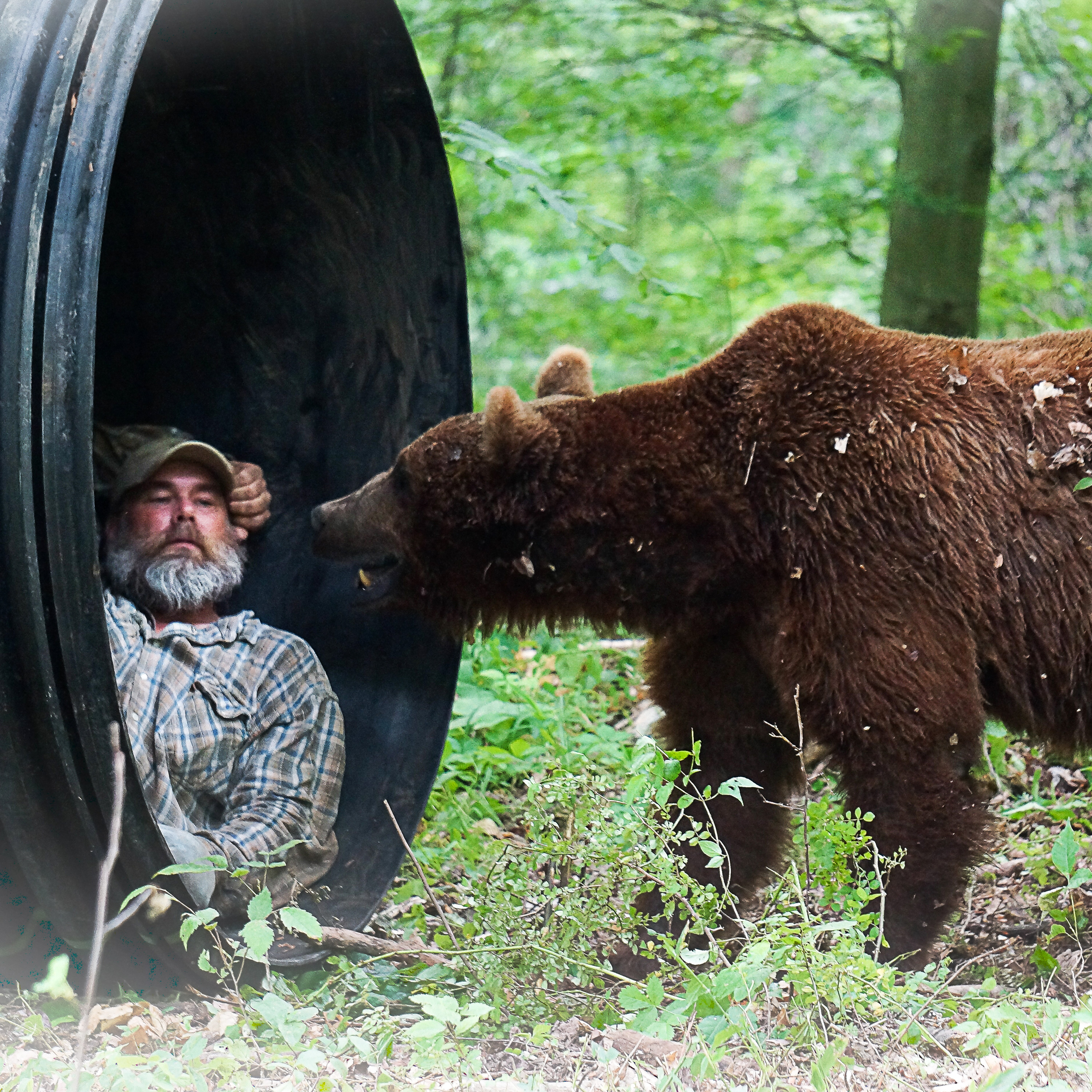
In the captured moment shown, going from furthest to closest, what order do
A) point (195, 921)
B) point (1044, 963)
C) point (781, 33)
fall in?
point (781, 33)
point (1044, 963)
point (195, 921)

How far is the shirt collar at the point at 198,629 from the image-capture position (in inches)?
186

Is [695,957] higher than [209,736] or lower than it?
higher

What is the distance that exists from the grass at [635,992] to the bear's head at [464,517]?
2.07 feet

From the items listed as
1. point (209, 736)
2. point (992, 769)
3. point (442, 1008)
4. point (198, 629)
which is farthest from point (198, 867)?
point (992, 769)

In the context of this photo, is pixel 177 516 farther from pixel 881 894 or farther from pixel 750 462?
pixel 881 894

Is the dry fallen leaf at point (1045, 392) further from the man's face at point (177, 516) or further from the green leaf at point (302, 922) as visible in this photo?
the man's face at point (177, 516)

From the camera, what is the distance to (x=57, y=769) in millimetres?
3082

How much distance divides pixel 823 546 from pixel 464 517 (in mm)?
1162

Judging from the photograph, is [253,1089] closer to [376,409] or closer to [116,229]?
[376,409]

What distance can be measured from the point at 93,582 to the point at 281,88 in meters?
2.57

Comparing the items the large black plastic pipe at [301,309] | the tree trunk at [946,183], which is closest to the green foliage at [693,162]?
the tree trunk at [946,183]

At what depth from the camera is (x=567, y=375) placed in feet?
15.4

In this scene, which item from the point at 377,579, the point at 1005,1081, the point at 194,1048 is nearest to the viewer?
the point at 1005,1081

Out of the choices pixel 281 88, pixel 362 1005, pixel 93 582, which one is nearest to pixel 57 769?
pixel 93 582
